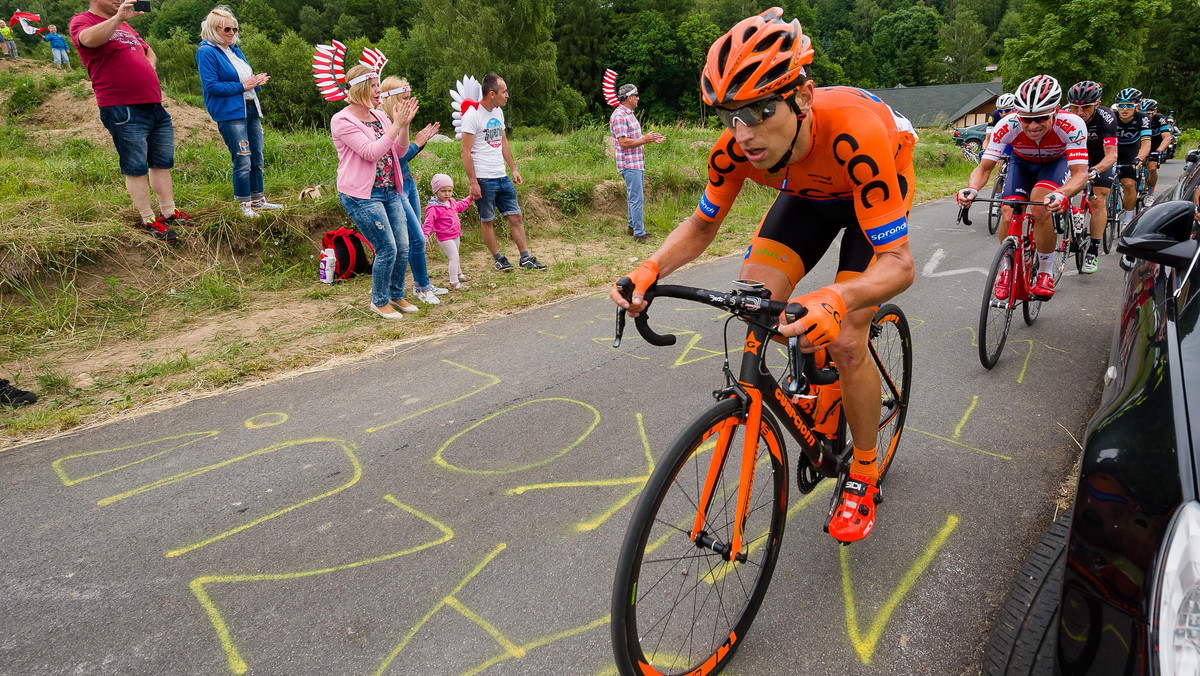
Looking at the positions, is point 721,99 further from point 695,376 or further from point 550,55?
point 550,55

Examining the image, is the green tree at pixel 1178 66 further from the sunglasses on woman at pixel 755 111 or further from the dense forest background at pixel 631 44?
the sunglasses on woman at pixel 755 111

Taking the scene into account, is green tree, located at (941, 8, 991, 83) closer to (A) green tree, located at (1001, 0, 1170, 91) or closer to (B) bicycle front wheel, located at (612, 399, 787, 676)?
(A) green tree, located at (1001, 0, 1170, 91)

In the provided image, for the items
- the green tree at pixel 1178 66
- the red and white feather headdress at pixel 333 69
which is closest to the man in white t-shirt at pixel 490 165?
the red and white feather headdress at pixel 333 69

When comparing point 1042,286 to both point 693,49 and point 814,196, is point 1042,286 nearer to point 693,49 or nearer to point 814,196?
point 814,196

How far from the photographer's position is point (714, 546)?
206cm

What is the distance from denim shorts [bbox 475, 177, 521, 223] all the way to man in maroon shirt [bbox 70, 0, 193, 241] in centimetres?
314

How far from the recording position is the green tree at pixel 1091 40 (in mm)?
35875

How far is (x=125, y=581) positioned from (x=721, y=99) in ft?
9.65

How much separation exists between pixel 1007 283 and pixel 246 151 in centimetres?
733

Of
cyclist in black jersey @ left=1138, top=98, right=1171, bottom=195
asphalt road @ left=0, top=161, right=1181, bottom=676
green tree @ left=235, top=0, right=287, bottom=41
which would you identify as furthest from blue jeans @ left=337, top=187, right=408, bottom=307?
green tree @ left=235, top=0, right=287, bottom=41

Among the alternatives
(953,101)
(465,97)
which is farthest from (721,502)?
(953,101)

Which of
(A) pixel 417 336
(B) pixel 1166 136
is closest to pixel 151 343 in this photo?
(A) pixel 417 336

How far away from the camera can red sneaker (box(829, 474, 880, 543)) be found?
8.36 ft

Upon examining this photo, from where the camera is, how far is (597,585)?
2.49 meters
